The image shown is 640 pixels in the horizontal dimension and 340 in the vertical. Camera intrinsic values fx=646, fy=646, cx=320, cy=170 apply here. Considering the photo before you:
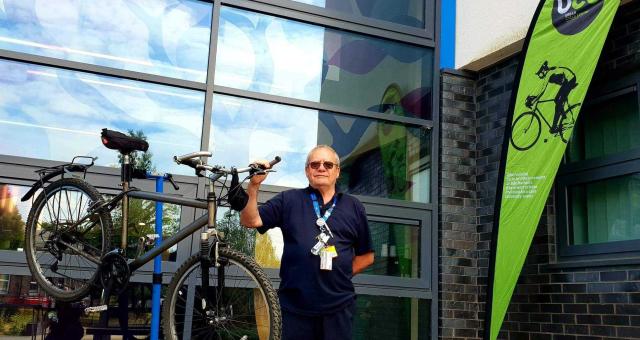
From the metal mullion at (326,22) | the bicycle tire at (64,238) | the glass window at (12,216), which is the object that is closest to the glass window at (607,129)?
the metal mullion at (326,22)

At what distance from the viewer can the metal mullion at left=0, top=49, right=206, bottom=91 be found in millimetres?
4395

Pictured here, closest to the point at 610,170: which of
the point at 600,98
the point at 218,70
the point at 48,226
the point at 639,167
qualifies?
the point at 639,167

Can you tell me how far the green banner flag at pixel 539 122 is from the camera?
13.4ft

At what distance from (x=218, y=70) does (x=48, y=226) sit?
175 centimetres

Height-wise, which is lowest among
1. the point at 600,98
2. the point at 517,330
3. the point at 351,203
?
the point at 517,330

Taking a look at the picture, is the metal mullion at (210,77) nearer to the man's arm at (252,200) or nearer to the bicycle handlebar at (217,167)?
the bicycle handlebar at (217,167)

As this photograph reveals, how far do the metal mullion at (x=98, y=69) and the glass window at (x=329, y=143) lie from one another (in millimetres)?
274

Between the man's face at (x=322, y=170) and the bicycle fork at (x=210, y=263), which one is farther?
the man's face at (x=322, y=170)

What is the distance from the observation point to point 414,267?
5203mm

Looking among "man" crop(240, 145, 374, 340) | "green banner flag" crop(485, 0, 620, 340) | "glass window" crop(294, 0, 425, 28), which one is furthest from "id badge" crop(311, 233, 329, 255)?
"glass window" crop(294, 0, 425, 28)

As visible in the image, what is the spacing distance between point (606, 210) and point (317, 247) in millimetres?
2534

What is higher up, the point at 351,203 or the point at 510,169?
the point at 510,169

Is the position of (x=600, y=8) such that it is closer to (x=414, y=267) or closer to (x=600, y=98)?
(x=600, y=98)

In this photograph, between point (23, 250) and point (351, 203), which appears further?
point (23, 250)
